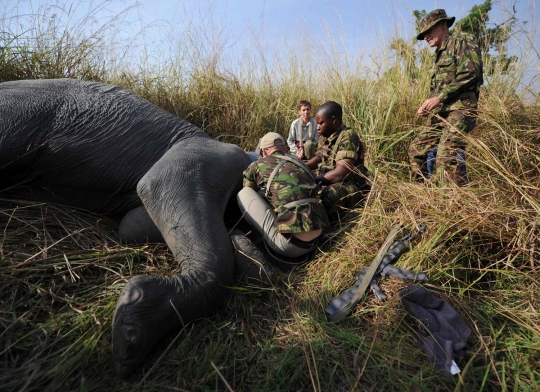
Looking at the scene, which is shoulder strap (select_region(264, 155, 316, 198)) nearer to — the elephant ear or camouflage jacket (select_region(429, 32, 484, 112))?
the elephant ear

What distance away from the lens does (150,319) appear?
168 cm

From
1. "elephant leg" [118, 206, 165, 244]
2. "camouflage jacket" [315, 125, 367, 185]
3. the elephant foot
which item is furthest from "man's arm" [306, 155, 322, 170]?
the elephant foot

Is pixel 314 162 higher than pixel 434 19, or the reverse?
pixel 434 19

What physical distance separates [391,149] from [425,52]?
2.00m

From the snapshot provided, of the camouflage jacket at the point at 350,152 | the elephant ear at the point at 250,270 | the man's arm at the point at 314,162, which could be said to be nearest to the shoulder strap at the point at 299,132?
the man's arm at the point at 314,162

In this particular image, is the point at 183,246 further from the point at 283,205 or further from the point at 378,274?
the point at 378,274

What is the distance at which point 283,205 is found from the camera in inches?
99.0

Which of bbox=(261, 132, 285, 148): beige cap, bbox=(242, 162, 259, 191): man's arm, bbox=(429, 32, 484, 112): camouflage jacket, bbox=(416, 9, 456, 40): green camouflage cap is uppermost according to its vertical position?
bbox=(416, 9, 456, 40): green camouflage cap

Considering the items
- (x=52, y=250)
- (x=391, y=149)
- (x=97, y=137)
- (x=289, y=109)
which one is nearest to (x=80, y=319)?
(x=52, y=250)

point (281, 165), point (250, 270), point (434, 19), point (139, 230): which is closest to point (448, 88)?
point (434, 19)

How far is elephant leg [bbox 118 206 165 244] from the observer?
Answer: 2.41 meters

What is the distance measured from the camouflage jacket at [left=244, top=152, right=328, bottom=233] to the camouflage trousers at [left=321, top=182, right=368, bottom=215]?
0.27 m

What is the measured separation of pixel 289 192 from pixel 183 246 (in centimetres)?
81

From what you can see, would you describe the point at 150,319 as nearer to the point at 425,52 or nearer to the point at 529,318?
the point at 529,318
